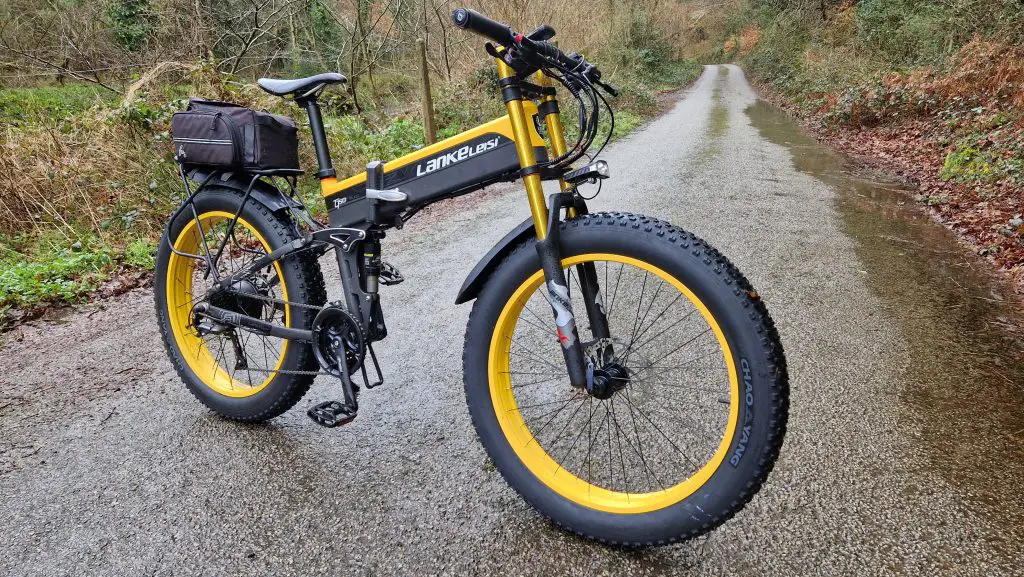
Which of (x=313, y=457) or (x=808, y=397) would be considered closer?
(x=313, y=457)

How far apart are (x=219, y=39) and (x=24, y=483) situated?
27.1 ft

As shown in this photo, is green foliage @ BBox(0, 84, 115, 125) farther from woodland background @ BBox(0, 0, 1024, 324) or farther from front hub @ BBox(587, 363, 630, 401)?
front hub @ BBox(587, 363, 630, 401)

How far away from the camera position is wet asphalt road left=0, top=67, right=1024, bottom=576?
1.63m

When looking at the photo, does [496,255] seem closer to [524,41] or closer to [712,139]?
[524,41]

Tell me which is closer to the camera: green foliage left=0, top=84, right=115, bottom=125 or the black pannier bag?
the black pannier bag

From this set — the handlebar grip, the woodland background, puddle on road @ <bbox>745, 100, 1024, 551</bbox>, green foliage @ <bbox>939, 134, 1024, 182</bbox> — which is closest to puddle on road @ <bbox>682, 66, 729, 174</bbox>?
the woodland background

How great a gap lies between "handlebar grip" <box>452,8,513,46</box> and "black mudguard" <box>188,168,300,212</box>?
1.19 metres

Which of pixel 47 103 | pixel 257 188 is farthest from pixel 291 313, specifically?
pixel 47 103

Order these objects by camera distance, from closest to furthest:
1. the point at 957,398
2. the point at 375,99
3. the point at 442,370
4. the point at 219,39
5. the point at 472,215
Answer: the point at 957,398 < the point at 442,370 < the point at 472,215 < the point at 219,39 < the point at 375,99

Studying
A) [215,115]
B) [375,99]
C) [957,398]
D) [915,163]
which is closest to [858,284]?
[957,398]

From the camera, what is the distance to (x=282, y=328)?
214 centimetres

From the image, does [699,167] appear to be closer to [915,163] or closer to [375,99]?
[915,163]

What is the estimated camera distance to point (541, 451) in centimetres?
174

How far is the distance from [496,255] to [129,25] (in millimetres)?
11656
